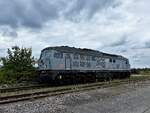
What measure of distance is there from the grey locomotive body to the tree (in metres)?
1.55

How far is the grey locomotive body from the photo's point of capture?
22056 mm

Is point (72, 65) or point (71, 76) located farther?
point (72, 65)

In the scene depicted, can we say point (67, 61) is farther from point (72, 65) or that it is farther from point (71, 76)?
point (71, 76)

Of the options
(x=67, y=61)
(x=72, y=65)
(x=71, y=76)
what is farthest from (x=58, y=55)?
(x=71, y=76)

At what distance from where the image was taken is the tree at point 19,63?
23.8 metres

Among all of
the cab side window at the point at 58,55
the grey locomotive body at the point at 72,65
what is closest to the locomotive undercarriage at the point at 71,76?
the grey locomotive body at the point at 72,65

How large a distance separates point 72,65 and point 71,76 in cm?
102

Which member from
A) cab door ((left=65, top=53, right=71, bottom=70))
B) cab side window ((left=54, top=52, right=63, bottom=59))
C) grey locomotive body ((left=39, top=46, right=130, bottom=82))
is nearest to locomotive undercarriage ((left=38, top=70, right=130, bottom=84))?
grey locomotive body ((left=39, top=46, right=130, bottom=82))

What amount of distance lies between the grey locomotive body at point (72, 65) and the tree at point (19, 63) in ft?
5.10

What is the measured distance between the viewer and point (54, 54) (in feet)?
73.9

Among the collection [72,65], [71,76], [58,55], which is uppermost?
[58,55]

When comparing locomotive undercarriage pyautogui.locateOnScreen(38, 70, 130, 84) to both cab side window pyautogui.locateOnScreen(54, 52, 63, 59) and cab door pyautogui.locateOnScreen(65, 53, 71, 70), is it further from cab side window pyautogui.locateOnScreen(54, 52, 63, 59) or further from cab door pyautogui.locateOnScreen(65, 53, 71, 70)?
cab side window pyautogui.locateOnScreen(54, 52, 63, 59)

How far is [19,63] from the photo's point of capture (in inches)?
960

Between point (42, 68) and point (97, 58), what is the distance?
306 inches
